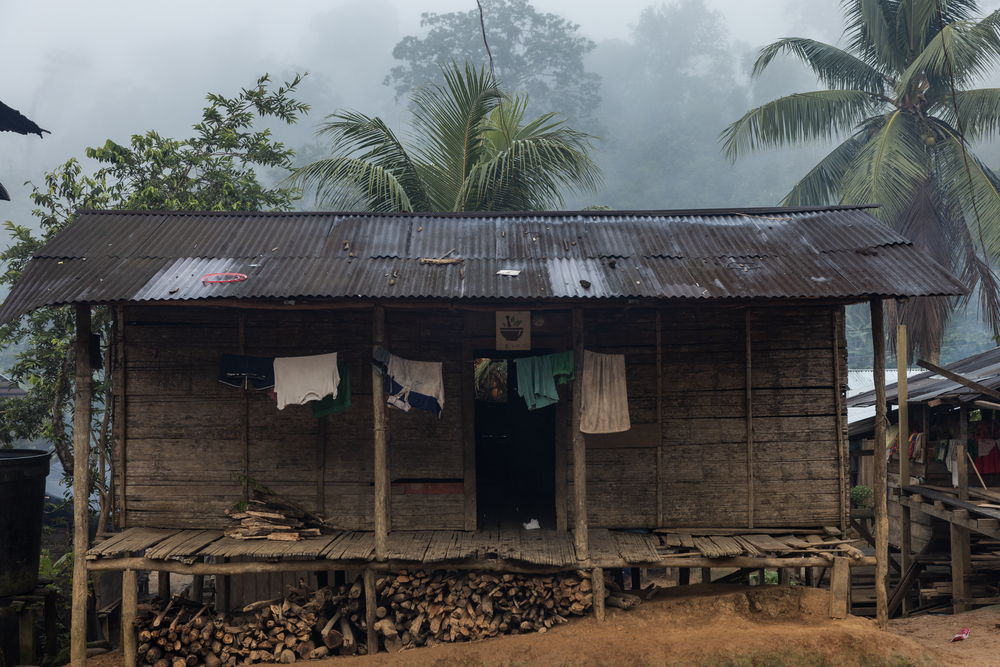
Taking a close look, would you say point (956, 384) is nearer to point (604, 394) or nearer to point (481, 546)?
point (604, 394)

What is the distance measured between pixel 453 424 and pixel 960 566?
29.4 ft

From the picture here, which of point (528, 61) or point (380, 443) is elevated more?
point (528, 61)

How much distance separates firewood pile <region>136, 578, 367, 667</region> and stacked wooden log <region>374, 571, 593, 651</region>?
0.46 metres

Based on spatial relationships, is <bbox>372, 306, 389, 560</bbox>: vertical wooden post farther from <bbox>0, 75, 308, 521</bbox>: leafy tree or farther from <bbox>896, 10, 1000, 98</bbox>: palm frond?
<bbox>896, 10, 1000, 98</bbox>: palm frond

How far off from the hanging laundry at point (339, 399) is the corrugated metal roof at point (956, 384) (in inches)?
353

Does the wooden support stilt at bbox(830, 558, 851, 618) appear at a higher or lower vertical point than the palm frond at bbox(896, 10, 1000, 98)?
lower

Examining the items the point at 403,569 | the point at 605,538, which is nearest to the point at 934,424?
the point at 605,538

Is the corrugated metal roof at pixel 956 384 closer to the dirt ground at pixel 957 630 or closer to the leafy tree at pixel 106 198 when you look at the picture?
the dirt ground at pixel 957 630

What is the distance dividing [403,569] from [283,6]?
464ft

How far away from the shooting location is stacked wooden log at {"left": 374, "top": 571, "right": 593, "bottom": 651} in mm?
8094

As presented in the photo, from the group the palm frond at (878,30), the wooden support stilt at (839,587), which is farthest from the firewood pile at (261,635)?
the palm frond at (878,30)

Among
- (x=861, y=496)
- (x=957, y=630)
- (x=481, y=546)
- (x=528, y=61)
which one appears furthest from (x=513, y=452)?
(x=528, y=61)

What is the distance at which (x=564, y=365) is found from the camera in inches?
330

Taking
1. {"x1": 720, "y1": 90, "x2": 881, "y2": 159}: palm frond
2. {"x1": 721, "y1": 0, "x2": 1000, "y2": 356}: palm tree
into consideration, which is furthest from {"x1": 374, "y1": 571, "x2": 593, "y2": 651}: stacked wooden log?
{"x1": 720, "y1": 90, "x2": 881, "y2": 159}: palm frond
